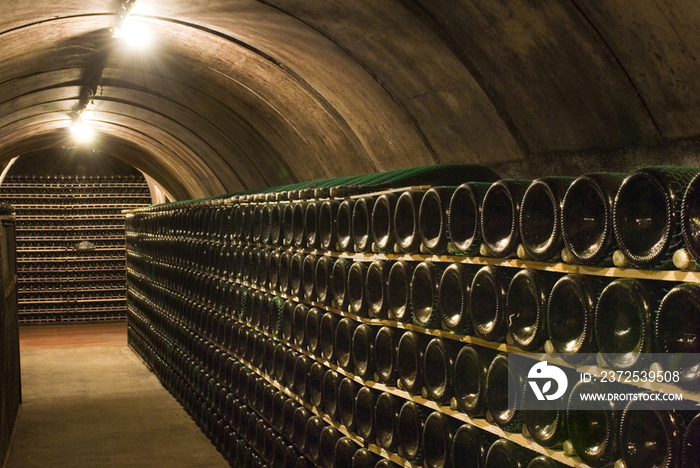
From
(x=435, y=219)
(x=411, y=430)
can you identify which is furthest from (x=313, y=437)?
(x=435, y=219)

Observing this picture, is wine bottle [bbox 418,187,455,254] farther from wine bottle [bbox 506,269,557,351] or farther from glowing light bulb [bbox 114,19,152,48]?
glowing light bulb [bbox 114,19,152,48]

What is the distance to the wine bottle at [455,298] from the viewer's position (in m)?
3.27

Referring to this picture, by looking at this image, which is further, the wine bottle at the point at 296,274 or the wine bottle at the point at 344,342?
the wine bottle at the point at 296,274

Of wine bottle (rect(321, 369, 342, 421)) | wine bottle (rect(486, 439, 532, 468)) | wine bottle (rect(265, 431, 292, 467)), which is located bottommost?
wine bottle (rect(265, 431, 292, 467))

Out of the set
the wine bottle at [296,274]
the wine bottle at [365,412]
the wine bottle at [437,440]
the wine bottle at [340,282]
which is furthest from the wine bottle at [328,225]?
the wine bottle at [437,440]

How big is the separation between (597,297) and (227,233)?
16.5 ft

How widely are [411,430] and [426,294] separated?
75cm

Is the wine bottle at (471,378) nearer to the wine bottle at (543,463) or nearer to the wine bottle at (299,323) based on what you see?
the wine bottle at (543,463)

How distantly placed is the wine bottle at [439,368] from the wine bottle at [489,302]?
271 millimetres

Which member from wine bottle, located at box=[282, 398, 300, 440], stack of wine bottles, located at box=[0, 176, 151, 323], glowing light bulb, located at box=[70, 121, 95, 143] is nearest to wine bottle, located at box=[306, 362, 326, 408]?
wine bottle, located at box=[282, 398, 300, 440]

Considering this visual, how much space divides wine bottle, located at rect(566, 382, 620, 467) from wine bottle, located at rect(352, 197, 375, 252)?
1.80 metres

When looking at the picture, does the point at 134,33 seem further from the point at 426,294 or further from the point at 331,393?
the point at 426,294

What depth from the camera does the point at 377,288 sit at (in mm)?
4105

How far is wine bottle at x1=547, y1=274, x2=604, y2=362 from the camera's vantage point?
2.55 metres
